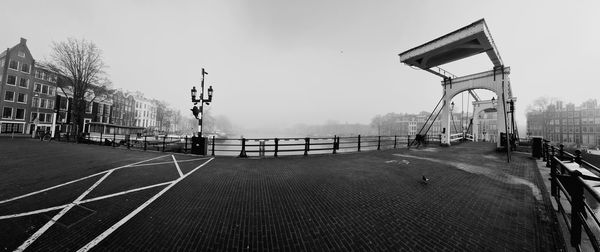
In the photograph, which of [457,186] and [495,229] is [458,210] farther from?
[457,186]

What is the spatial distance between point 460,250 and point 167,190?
5.71 meters

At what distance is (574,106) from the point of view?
4884cm

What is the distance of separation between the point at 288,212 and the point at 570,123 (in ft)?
272

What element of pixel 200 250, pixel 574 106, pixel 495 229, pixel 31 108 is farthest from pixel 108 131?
pixel 574 106

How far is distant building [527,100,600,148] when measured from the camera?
45719 millimetres

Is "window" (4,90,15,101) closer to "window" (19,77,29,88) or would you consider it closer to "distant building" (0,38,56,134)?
"distant building" (0,38,56,134)

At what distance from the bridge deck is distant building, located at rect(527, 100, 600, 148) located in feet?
214

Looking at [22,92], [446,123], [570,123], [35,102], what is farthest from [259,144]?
[570,123]

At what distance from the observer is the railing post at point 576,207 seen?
7.17 feet

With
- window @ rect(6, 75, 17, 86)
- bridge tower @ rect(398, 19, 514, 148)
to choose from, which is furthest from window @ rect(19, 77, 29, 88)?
bridge tower @ rect(398, 19, 514, 148)

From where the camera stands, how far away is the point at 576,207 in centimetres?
226

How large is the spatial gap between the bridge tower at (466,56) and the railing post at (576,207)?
11.0m

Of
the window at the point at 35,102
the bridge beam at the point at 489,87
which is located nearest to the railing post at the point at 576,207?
the bridge beam at the point at 489,87

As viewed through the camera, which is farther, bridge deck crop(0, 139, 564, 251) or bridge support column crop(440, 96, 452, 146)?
bridge support column crop(440, 96, 452, 146)
